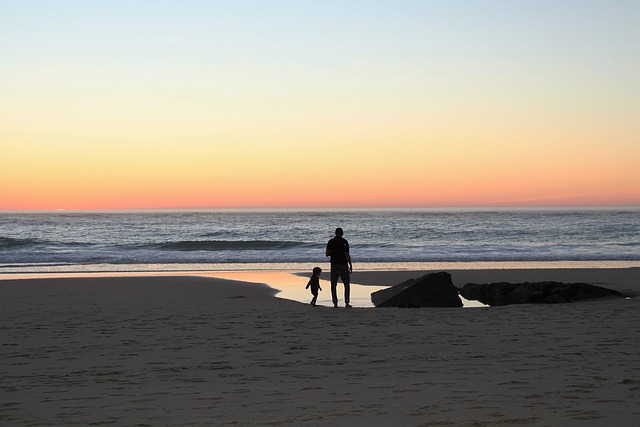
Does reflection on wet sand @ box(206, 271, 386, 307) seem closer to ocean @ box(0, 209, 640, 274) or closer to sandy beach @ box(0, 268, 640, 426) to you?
sandy beach @ box(0, 268, 640, 426)

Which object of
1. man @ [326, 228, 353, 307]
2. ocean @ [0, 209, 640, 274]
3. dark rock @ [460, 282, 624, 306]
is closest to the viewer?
dark rock @ [460, 282, 624, 306]

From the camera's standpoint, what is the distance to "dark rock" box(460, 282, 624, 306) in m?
13.4

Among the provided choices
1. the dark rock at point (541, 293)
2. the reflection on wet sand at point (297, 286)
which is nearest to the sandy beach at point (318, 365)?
the dark rock at point (541, 293)

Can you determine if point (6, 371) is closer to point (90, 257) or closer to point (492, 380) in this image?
point (492, 380)

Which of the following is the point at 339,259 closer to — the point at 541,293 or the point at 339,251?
the point at 339,251

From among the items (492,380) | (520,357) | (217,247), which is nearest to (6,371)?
(492,380)

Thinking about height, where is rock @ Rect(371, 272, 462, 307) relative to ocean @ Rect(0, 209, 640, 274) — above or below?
above

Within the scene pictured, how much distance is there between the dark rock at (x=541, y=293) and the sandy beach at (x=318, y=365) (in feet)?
2.01

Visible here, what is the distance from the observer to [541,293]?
13.4 m

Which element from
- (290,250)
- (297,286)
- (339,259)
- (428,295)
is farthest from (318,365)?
(290,250)

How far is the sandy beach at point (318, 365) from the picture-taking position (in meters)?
5.60

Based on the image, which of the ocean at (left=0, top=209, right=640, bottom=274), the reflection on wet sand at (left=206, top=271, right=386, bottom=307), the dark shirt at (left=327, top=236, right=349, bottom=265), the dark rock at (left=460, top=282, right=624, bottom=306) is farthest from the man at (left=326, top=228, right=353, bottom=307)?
the ocean at (left=0, top=209, right=640, bottom=274)

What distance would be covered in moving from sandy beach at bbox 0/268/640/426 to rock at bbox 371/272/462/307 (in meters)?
0.72

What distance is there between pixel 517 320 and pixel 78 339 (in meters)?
6.41
